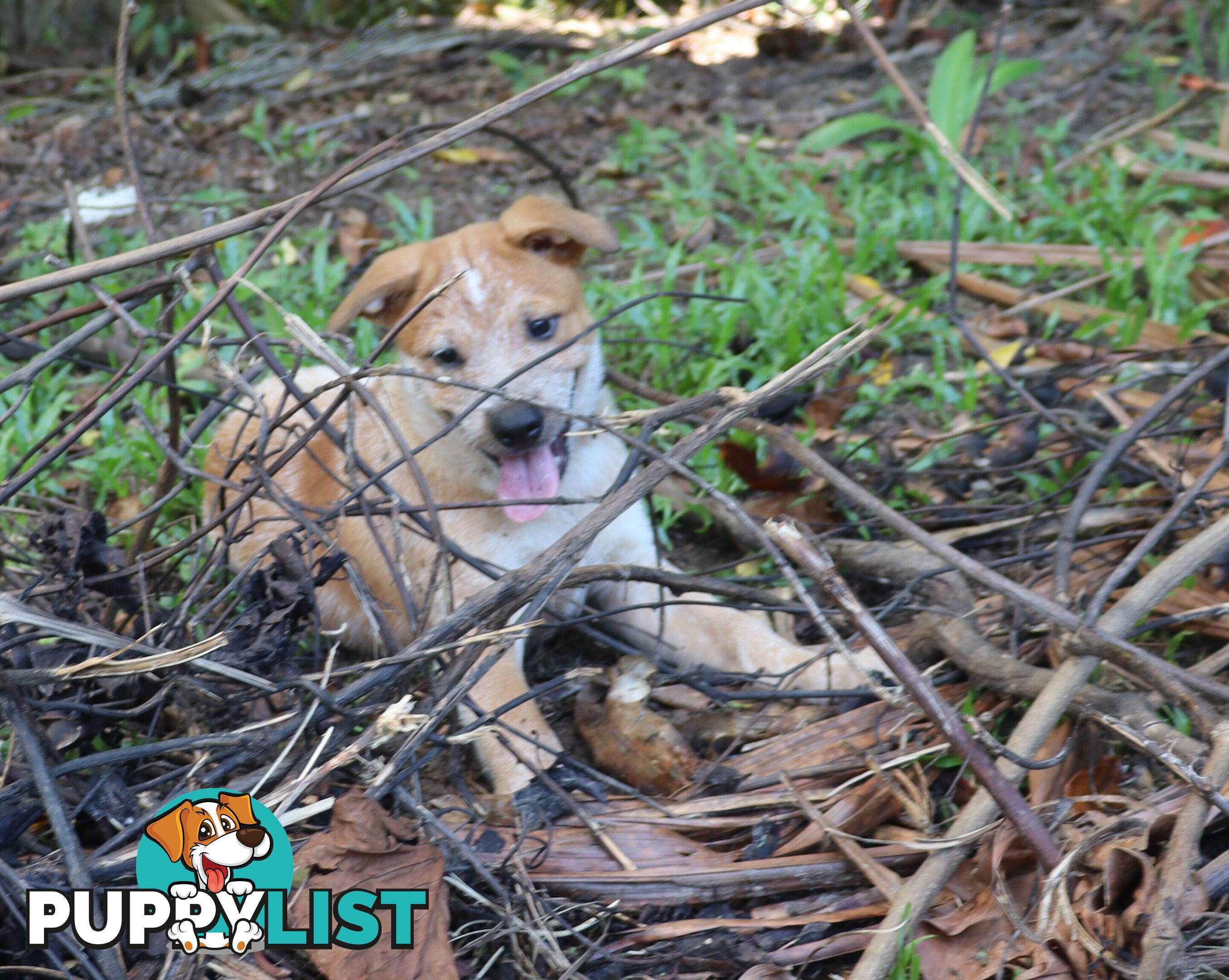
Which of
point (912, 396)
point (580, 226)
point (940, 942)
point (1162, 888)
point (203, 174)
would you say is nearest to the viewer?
point (1162, 888)

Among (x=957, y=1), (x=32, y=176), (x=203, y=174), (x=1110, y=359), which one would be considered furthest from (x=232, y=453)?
(x=957, y=1)

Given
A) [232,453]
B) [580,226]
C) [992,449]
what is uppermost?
[580,226]

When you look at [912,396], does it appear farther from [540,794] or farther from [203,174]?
[203,174]

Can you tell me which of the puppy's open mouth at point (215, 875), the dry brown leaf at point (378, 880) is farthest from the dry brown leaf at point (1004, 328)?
the puppy's open mouth at point (215, 875)

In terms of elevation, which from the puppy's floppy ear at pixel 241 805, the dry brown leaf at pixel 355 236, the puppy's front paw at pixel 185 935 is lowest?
the puppy's front paw at pixel 185 935

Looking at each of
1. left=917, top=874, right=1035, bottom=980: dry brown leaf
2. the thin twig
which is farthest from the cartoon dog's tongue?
left=917, top=874, right=1035, bottom=980: dry brown leaf

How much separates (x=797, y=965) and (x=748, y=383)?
2.52 m

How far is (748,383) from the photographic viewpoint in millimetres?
4387

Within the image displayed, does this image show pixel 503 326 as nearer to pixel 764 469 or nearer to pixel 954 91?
pixel 764 469

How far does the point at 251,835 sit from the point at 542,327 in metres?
1.86

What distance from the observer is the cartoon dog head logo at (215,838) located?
224cm

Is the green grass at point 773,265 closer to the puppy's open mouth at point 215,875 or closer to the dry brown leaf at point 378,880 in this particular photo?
the dry brown leaf at point 378,880

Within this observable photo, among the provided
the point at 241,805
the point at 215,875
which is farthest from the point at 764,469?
the point at 215,875

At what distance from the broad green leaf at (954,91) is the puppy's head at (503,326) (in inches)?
111
